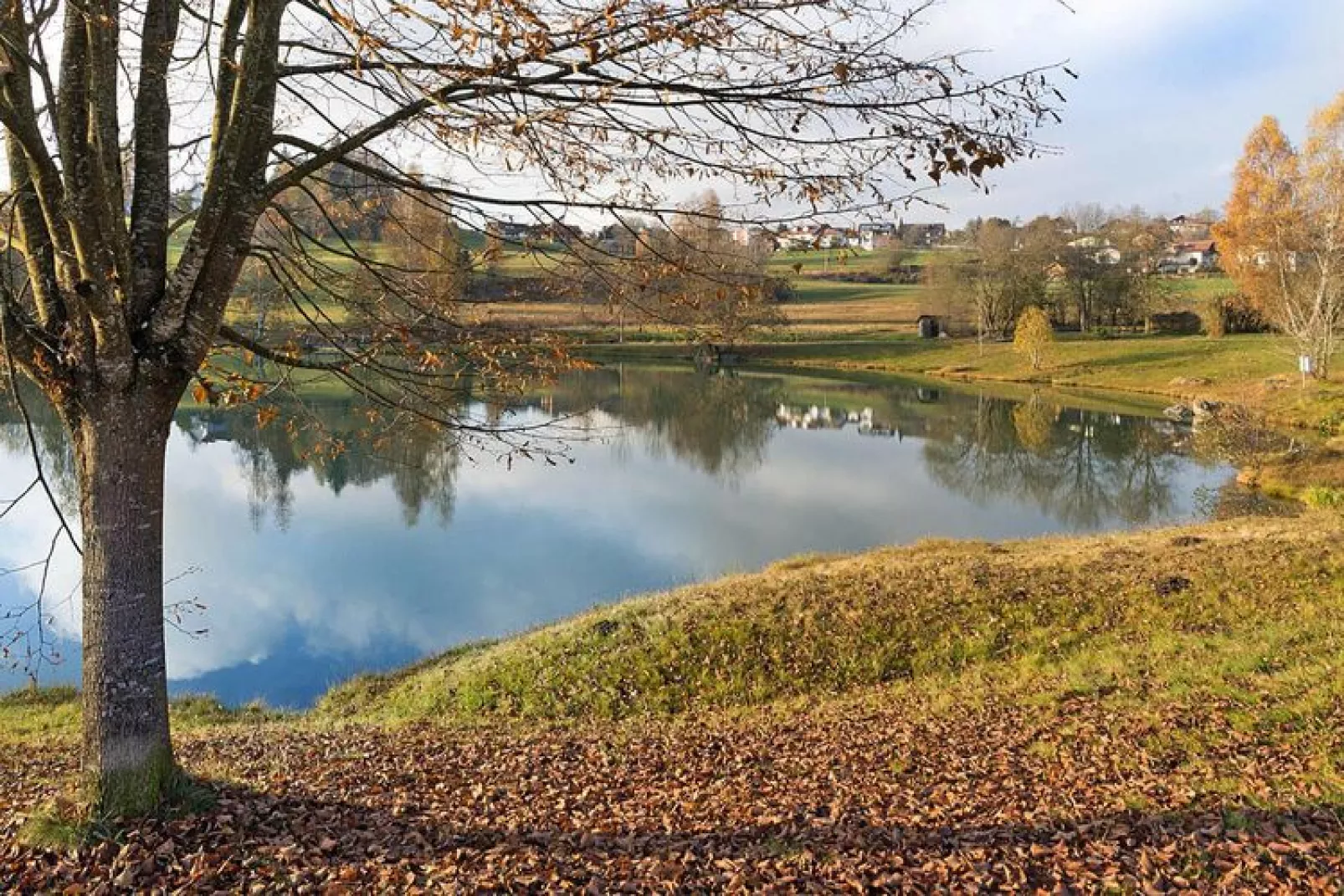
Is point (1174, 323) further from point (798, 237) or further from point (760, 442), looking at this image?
point (798, 237)

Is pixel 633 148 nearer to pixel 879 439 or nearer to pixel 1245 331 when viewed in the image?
pixel 879 439

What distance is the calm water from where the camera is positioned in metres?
15.1

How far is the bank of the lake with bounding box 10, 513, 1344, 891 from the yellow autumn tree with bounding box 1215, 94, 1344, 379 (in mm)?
25453

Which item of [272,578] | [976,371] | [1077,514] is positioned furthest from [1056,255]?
[272,578]

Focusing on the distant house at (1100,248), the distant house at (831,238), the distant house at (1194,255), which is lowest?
the distant house at (831,238)

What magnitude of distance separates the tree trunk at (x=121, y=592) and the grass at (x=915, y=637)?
5.38 meters

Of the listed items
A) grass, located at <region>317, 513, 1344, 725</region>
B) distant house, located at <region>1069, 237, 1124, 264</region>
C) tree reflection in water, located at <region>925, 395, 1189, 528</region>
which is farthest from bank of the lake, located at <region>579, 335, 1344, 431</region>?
grass, located at <region>317, 513, 1344, 725</region>

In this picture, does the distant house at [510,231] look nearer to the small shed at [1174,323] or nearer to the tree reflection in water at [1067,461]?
the tree reflection in water at [1067,461]

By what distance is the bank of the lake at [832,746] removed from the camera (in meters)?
4.32

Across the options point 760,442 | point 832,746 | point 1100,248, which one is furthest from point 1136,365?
point 832,746

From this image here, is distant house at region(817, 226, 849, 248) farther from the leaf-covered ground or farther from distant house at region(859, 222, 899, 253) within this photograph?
the leaf-covered ground

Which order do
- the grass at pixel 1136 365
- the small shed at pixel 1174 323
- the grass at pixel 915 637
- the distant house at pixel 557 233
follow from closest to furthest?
the distant house at pixel 557 233 < the grass at pixel 915 637 < the grass at pixel 1136 365 < the small shed at pixel 1174 323

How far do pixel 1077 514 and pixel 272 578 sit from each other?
19.2 meters

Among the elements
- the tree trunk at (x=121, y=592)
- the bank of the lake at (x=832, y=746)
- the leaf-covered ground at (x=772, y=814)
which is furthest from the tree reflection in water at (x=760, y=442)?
the tree trunk at (x=121, y=592)
